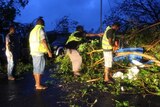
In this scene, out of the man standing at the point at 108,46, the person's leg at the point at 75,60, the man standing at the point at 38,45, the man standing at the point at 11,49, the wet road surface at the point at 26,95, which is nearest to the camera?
the wet road surface at the point at 26,95

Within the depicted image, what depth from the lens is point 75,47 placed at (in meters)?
13.5

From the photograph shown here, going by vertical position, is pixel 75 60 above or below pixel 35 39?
below

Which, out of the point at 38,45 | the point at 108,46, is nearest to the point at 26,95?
the point at 38,45

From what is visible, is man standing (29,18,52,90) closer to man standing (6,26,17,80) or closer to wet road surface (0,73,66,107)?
wet road surface (0,73,66,107)

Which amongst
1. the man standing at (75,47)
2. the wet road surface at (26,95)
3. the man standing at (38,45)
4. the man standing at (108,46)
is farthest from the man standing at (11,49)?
the man standing at (108,46)

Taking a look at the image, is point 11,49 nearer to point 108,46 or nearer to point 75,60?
point 75,60

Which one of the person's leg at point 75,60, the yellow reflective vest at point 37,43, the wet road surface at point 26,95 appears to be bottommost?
the wet road surface at point 26,95

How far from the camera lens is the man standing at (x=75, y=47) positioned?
43.8ft

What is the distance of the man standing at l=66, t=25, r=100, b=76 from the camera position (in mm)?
13344

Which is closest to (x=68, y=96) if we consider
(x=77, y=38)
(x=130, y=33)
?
(x=77, y=38)

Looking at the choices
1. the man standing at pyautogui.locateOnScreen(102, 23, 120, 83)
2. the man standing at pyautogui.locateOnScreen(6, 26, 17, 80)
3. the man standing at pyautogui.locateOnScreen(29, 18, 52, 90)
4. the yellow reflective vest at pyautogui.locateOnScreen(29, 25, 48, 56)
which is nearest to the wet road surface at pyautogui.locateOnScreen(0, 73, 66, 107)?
the man standing at pyautogui.locateOnScreen(29, 18, 52, 90)

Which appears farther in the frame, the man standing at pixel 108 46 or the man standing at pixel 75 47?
the man standing at pixel 75 47

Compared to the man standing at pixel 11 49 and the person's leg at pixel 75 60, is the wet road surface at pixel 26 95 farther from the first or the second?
the person's leg at pixel 75 60

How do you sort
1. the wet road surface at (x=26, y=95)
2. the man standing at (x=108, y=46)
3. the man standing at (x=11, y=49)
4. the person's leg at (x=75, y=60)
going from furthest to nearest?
1. the person's leg at (x=75, y=60)
2. the man standing at (x=11, y=49)
3. the man standing at (x=108, y=46)
4. the wet road surface at (x=26, y=95)
